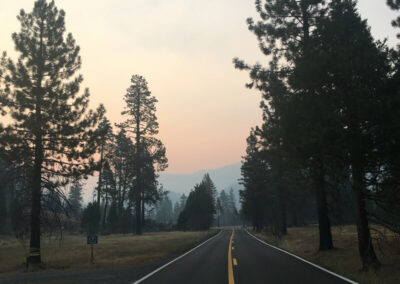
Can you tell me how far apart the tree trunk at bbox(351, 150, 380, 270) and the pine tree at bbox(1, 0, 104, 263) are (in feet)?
43.8

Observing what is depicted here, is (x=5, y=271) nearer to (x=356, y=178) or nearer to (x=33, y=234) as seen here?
(x=33, y=234)

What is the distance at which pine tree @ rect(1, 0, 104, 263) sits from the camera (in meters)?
16.5

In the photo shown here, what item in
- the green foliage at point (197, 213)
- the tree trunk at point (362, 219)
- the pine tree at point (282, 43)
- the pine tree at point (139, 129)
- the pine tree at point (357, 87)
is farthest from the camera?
the green foliage at point (197, 213)

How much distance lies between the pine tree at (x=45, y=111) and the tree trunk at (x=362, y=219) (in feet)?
43.8

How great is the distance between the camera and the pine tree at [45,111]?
1650 cm

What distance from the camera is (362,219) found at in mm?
11773

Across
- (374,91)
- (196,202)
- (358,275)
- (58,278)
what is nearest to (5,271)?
(58,278)

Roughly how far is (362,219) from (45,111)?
624 inches

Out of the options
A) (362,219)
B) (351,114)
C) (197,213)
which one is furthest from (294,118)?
(197,213)

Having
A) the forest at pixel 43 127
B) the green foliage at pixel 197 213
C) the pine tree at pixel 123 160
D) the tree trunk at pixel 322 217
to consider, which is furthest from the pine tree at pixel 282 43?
the green foliage at pixel 197 213

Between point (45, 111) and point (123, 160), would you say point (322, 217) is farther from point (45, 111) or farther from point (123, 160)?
point (123, 160)

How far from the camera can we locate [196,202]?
81.9 metres

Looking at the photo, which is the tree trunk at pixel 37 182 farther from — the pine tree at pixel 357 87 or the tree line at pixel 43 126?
the pine tree at pixel 357 87

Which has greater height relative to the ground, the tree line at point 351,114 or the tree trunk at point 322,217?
the tree line at point 351,114
